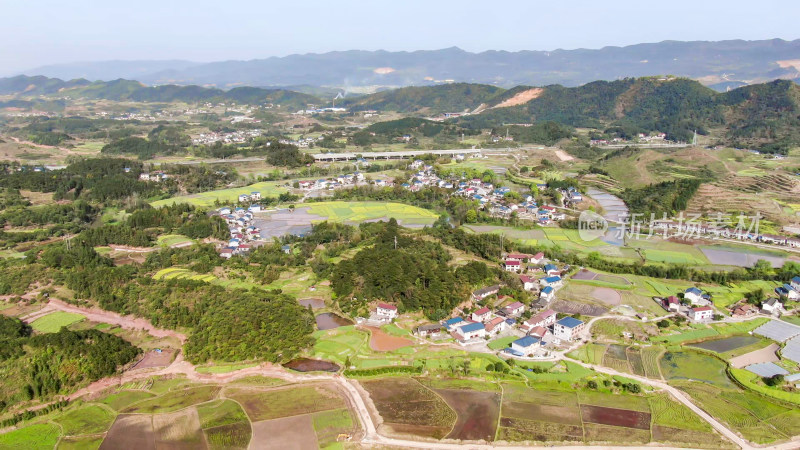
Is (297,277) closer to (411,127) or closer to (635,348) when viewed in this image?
(635,348)

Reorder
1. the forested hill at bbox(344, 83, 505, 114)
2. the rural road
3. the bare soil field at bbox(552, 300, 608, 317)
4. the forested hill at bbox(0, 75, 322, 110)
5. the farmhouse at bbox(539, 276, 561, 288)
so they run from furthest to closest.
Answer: the forested hill at bbox(0, 75, 322, 110)
the forested hill at bbox(344, 83, 505, 114)
the farmhouse at bbox(539, 276, 561, 288)
the bare soil field at bbox(552, 300, 608, 317)
the rural road

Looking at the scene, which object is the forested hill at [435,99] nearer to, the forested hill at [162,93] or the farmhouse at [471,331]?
the forested hill at [162,93]

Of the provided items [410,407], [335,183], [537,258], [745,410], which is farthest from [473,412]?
[335,183]

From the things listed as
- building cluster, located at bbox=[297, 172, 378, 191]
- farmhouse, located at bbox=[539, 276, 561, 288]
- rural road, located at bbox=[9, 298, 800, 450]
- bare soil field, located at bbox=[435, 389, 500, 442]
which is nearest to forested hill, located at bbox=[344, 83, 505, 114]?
building cluster, located at bbox=[297, 172, 378, 191]

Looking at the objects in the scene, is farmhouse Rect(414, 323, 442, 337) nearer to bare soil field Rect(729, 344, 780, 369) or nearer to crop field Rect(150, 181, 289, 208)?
bare soil field Rect(729, 344, 780, 369)

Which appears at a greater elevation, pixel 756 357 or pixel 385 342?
pixel 385 342

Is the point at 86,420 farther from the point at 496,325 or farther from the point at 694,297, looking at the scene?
the point at 694,297

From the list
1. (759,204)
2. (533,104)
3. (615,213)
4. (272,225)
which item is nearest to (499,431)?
(272,225)
